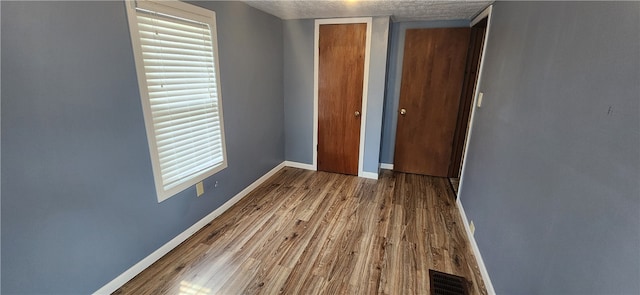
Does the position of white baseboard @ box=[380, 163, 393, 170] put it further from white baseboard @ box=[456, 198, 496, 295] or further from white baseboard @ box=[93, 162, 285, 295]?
white baseboard @ box=[93, 162, 285, 295]

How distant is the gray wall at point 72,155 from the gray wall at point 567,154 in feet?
7.62


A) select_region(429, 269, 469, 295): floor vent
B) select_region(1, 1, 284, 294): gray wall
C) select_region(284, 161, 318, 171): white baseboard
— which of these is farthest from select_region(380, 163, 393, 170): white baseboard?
select_region(1, 1, 284, 294): gray wall

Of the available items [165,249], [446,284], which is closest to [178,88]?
[165,249]

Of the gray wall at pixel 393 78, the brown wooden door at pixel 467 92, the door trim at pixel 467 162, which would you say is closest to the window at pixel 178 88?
the gray wall at pixel 393 78

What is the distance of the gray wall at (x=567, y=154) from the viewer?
→ 2.76ft

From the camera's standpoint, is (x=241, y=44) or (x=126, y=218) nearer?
(x=126, y=218)

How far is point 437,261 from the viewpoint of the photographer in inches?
82.4

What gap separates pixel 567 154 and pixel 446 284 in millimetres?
1198

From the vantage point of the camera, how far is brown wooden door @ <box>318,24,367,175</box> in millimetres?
3312

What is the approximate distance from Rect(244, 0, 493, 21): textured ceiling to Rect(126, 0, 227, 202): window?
2.73 ft

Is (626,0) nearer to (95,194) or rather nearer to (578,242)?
(578,242)

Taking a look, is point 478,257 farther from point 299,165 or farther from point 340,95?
point 299,165

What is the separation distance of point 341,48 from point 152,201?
2645mm

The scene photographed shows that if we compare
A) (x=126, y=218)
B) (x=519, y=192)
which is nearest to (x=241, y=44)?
(x=126, y=218)
